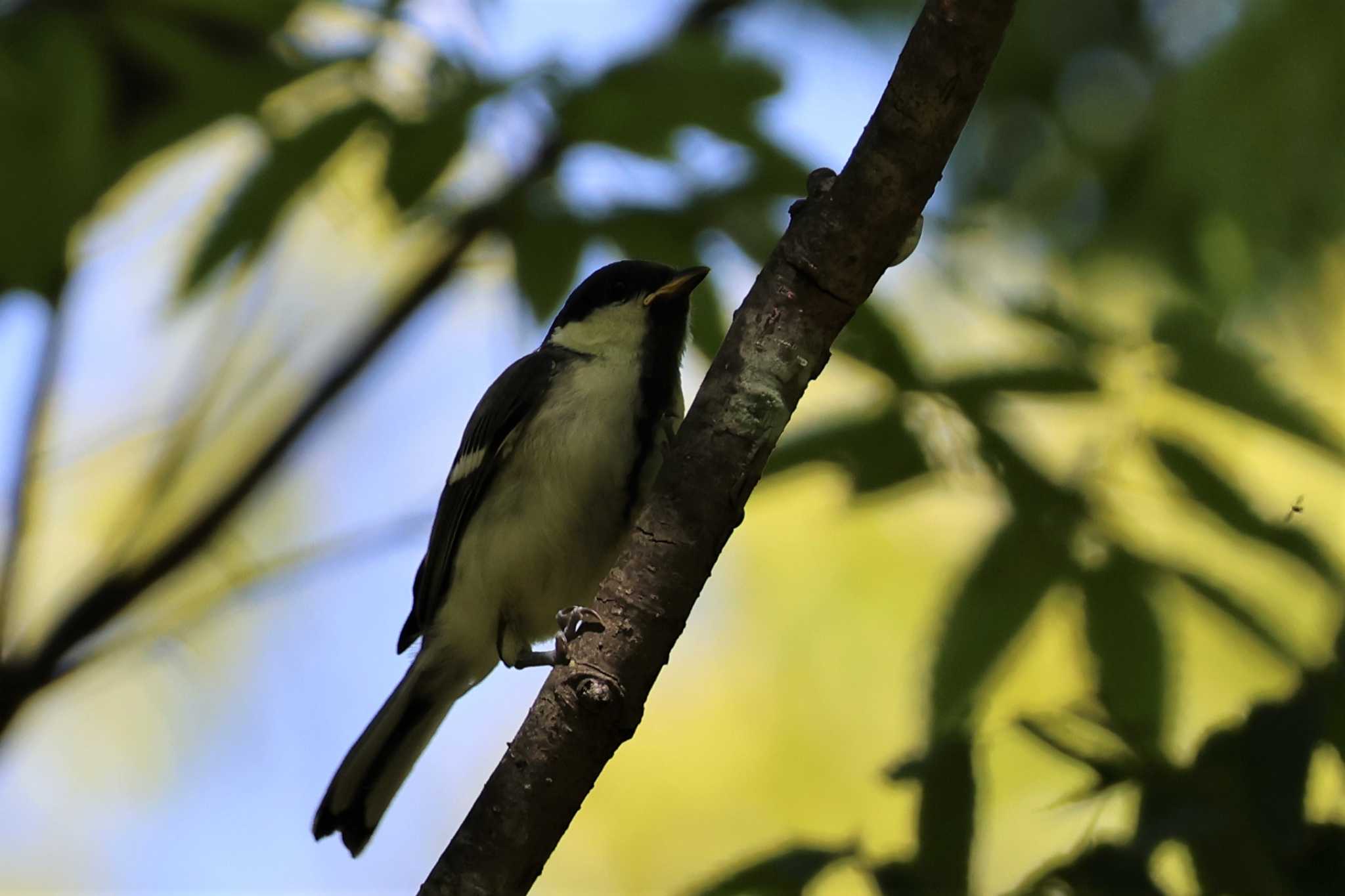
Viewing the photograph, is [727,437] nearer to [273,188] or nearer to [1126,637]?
[1126,637]

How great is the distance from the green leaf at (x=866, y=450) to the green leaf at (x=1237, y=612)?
1.66 ft

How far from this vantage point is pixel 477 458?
10.1 ft

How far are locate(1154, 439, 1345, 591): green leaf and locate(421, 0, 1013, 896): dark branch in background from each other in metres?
1.02

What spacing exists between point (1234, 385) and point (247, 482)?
2.05 metres

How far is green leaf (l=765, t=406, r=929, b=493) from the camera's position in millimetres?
2625

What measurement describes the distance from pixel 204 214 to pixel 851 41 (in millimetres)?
1953

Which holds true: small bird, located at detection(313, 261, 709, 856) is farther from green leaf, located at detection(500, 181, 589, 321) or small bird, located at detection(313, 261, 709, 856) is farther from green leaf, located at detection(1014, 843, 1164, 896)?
green leaf, located at detection(1014, 843, 1164, 896)

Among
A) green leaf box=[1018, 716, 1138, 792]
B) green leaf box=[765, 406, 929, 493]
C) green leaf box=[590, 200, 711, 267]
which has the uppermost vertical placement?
green leaf box=[590, 200, 711, 267]

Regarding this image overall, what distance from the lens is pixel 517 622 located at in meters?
3.12

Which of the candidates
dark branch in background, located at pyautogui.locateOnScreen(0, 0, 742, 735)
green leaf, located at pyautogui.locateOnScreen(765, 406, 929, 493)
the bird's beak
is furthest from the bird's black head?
green leaf, located at pyautogui.locateOnScreen(765, 406, 929, 493)

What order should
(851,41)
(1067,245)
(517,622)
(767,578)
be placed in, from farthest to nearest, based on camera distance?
(767,578) → (1067,245) → (851,41) → (517,622)

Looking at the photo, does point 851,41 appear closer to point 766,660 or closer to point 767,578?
point 767,578

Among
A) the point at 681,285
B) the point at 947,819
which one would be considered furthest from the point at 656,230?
the point at 947,819

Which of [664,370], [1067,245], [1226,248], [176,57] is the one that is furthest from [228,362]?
[1067,245]
